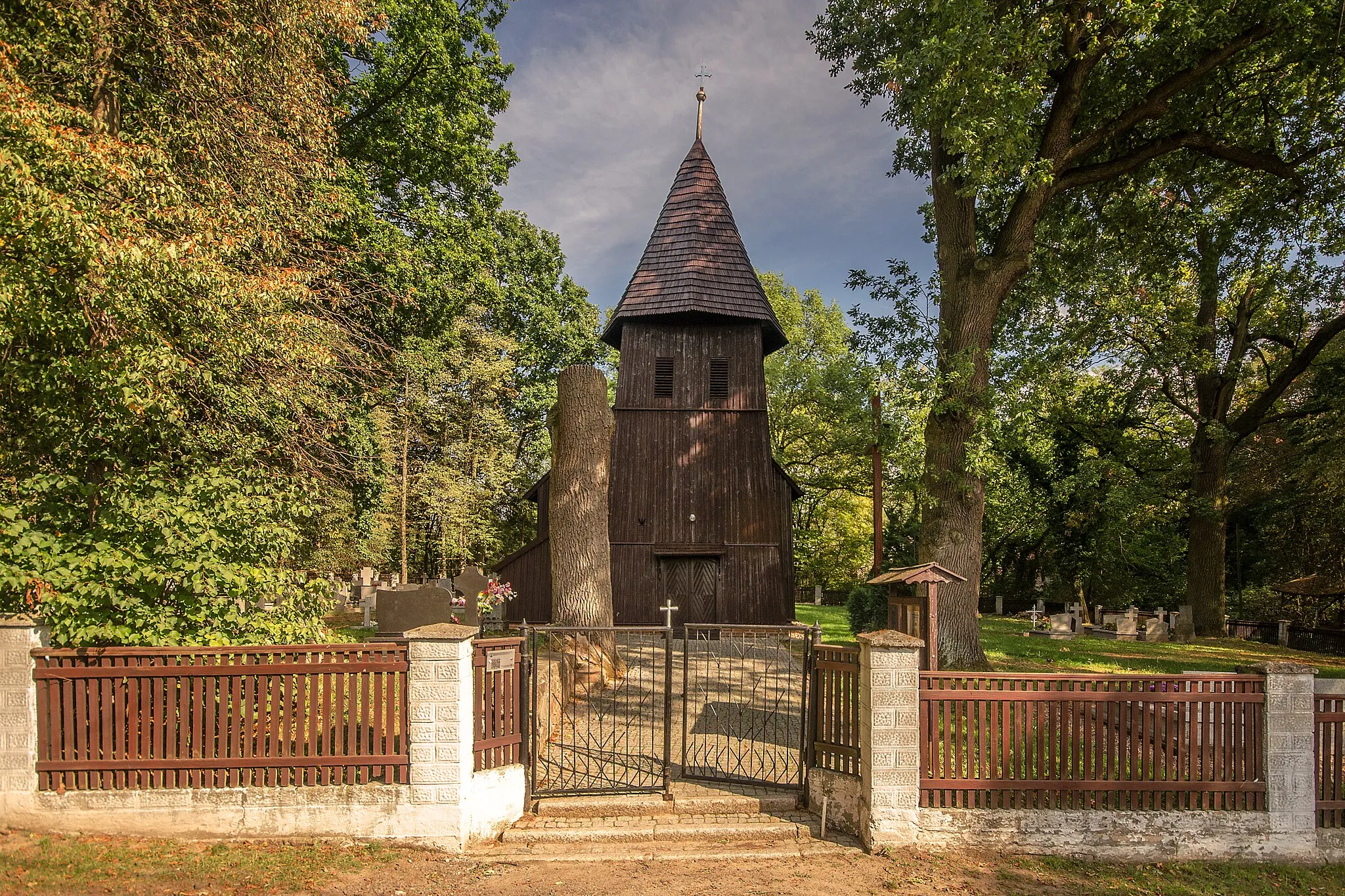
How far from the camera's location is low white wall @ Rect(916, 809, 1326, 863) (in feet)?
18.5

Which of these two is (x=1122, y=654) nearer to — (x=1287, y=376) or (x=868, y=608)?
(x=868, y=608)

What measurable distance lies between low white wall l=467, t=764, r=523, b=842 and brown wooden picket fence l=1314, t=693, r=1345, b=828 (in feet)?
22.5

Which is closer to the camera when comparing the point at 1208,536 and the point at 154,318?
the point at 154,318

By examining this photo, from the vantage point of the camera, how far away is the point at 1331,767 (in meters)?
5.82

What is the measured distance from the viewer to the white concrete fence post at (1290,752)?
5664mm

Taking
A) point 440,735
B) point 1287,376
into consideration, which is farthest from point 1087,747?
point 1287,376

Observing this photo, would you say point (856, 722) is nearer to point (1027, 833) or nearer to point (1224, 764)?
point (1027, 833)

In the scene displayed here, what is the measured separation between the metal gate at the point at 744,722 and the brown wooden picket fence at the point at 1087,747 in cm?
126

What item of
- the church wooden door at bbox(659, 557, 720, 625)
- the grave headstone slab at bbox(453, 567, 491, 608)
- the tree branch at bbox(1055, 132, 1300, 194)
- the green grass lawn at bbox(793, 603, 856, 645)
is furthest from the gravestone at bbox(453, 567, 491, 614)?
the tree branch at bbox(1055, 132, 1300, 194)

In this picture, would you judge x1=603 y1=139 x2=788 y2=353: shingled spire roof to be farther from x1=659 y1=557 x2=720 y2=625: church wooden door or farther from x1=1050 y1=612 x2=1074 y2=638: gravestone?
x1=1050 y1=612 x2=1074 y2=638: gravestone

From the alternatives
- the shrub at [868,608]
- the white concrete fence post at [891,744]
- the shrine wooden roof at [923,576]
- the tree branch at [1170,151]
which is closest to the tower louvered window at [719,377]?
the shrub at [868,608]

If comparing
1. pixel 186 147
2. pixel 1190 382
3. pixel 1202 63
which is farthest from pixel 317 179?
pixel 1190 382

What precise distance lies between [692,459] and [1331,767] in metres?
12.5

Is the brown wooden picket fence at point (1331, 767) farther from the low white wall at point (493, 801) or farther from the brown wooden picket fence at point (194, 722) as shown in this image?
the brown wooden picket fence at point (194, 722)
